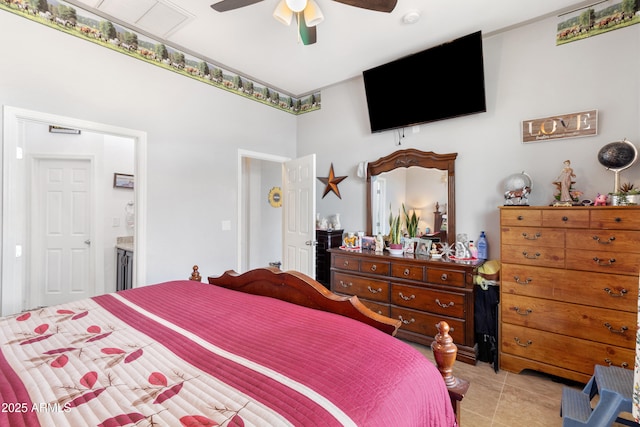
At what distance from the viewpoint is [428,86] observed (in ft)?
9.44

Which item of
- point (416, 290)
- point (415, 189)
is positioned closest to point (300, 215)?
point (415, 189)

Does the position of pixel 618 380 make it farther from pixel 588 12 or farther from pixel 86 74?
pixel 86 74

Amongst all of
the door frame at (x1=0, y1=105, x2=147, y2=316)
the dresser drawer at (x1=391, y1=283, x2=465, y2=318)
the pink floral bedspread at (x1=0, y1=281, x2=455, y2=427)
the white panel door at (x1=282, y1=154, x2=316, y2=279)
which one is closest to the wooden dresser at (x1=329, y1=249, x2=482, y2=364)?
the dresser drawer at (x1=391, y1=283, x2=465, y2=318)

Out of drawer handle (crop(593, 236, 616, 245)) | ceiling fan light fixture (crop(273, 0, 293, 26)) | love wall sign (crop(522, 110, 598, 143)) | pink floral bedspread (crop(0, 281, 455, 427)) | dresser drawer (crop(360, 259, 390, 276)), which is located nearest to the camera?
pink floral bedspread (crop(0, 281, 455, 427))

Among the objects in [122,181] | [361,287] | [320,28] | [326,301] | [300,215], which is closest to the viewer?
[326,301]

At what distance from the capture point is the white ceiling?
2285 millimetres

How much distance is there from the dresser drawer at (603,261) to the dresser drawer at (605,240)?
0.03 meters

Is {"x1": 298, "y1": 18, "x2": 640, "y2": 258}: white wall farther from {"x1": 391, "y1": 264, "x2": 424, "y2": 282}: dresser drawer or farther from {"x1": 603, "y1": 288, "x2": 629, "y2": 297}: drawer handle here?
{"x1": 603, "y1": 288, "x2": 629, "y2": 297}: drawer handle

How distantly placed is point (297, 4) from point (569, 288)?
274 cm

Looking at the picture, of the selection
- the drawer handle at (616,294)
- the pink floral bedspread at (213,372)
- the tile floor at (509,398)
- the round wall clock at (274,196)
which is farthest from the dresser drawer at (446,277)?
the round wall clock at (274,196)

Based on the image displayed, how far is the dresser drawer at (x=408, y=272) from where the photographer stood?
261 centimetres

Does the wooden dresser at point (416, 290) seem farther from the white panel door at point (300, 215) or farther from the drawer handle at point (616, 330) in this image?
the drawer handle at point (616, 330)

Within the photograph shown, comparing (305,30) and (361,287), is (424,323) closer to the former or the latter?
(361,287)

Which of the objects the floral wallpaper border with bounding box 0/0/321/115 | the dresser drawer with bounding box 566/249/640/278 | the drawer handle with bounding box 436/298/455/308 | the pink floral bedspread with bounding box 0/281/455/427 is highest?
the floral wallpaper border with bounding box 0/0/321/115
